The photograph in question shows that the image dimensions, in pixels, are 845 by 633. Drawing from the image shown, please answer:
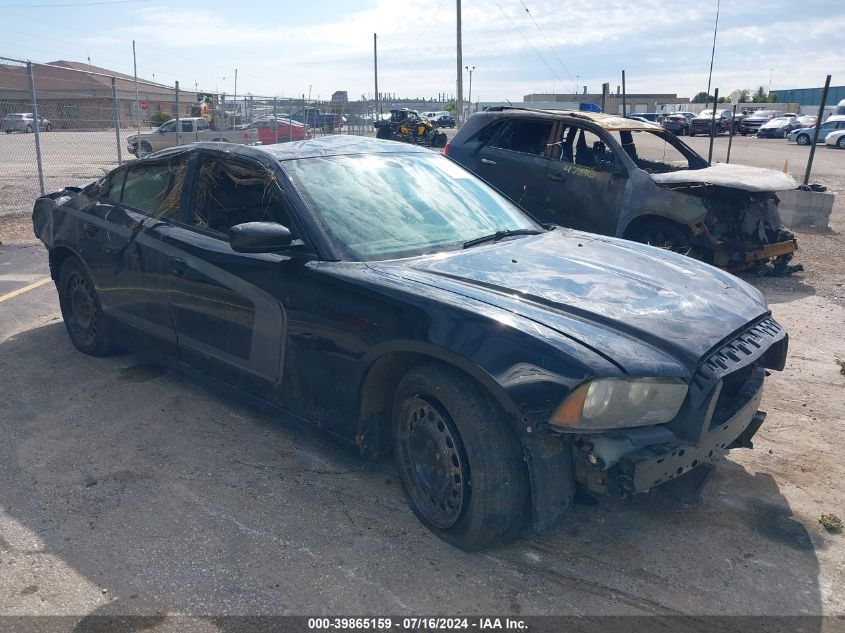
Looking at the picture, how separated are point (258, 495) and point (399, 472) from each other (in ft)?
2.45

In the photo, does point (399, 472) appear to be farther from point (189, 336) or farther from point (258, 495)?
point (189, 336)

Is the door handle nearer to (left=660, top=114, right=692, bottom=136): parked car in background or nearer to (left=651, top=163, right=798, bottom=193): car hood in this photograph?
(left=651, top=163, right=798, bottom=193): car hood

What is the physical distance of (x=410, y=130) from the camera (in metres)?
32.1

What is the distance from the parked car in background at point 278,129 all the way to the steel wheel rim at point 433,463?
2026 centimetres

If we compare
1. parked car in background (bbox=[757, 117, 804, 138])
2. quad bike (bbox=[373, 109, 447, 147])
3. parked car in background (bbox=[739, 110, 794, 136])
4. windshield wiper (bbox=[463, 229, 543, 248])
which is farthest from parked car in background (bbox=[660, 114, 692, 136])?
windshield wiper (bbox=[463, 229, 543, 248])

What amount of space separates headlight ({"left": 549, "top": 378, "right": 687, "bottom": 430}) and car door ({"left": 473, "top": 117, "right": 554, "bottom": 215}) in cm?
594

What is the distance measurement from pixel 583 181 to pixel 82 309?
5.36m

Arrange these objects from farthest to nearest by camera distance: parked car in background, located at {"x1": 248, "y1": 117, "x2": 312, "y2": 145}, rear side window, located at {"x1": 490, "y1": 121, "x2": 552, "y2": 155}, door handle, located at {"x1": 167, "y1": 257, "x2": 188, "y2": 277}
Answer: parked car in background, located at {"x1": 248, "y1": 117, "x2": 312, "y2": 145} → rear side window, located at {"x1": 490, "y1": 121, "x2": 552, "y2": 155} → door handle, located at {"x1": 167, "y1": 257, "x2": 188, "y2": 277}

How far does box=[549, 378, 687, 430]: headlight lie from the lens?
2779 millimetres

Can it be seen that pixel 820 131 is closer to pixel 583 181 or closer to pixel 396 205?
pixel 583 181

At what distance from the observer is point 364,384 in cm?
347

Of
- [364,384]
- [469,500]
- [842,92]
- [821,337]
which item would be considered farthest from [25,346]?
[842,92]

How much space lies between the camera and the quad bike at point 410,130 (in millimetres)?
32156

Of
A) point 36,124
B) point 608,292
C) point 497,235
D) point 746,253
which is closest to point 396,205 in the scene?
→ point 497,235
